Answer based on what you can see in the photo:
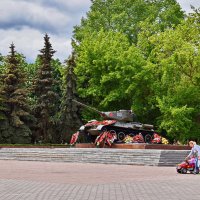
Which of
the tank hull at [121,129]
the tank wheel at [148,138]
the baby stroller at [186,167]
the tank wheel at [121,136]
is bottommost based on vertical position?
the baby stroller at [186,167]

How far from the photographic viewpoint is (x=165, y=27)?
173ft

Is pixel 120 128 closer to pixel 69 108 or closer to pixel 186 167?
pixel 186 167

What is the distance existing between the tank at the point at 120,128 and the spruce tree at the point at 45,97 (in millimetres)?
13746

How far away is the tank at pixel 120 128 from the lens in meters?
31.0

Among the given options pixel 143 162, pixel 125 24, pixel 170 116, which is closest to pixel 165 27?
pixel 125 24

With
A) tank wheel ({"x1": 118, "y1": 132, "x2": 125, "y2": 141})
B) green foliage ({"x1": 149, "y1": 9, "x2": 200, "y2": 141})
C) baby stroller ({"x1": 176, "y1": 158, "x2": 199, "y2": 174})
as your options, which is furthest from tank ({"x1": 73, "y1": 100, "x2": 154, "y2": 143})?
baby stroller ({"x1": 176, "y1": 158, "x2": 199, "y2": 174})

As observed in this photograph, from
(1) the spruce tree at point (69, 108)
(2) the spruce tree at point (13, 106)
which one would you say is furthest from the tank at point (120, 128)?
(1) the spruce tree at point (69, 108)

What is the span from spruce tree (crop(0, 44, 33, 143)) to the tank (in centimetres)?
1245

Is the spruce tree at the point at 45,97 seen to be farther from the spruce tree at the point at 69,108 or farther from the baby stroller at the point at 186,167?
the baby stroller at the point at 186,167

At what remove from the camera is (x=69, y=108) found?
4594 centimetres

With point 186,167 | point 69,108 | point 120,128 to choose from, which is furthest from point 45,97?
point 186,167

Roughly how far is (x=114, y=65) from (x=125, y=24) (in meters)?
10.3

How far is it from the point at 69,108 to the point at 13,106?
519 centimetres

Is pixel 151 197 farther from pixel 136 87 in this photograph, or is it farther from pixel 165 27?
pixel 165 27
